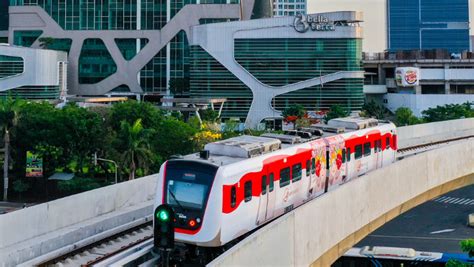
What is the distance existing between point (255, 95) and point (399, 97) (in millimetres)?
25721

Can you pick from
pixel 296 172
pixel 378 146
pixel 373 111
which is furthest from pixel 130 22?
pixel 296 172

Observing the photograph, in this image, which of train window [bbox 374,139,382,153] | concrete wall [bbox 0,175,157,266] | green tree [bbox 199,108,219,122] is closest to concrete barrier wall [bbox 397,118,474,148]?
train window [bbox 374,139,382,153]

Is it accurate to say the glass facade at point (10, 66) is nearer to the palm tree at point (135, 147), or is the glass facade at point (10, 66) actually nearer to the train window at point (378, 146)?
the palm tree at point (135, 147)

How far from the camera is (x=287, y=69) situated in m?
88.6

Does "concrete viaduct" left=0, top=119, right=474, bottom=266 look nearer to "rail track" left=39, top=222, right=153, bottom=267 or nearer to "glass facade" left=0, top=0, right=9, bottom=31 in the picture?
"rail track" left=39, top=222, right=153, bottom=267

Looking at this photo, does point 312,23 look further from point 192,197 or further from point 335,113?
point 192,197

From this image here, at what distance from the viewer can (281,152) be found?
18344 mm

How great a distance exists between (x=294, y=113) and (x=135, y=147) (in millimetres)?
41056

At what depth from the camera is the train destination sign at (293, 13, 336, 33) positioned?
8694 centimetres

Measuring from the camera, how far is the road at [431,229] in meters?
43.4

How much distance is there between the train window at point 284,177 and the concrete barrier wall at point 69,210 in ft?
21.0

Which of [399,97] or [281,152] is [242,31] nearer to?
[399,97]

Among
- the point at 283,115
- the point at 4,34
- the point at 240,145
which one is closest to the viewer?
the point at 240,145

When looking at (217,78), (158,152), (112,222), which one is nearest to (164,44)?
(217,78)
